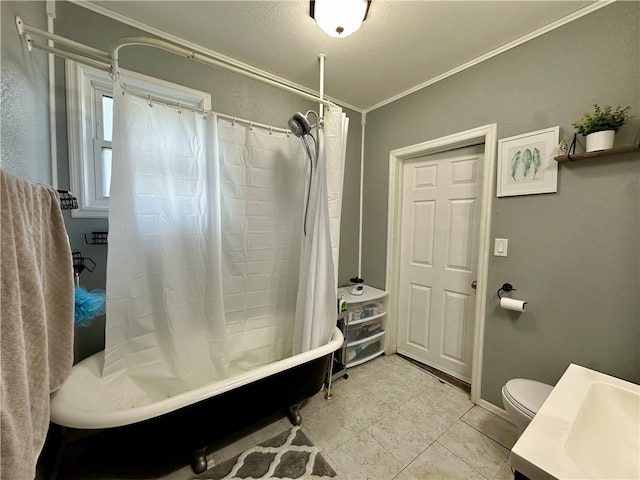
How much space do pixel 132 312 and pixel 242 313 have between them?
622 mm

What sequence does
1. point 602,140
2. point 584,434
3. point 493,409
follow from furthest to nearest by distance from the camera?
point 493,409, point 602,140, point 584,434

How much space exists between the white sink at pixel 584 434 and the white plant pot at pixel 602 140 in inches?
42.4

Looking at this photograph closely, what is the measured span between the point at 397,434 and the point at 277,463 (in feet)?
2.41

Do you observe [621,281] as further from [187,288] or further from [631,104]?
[187,288]

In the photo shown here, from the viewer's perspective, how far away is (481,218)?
1.77m

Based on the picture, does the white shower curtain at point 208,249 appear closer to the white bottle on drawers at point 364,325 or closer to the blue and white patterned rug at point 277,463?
the blue and white patterned rug at point 277,463

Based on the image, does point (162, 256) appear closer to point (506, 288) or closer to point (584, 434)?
point (584, 434)

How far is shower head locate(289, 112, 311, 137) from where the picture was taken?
147 centimetres

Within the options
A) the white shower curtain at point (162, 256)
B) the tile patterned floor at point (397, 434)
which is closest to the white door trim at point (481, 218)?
the tile patterned floor at point (397, 434)

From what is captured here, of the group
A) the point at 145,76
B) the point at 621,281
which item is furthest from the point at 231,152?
the point at 621,281

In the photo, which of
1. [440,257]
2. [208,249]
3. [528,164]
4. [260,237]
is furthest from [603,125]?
[208,249]

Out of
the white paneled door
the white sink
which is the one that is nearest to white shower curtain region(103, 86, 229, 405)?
the white sink

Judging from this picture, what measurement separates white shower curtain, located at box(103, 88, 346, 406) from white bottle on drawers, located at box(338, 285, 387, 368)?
561 millimetres

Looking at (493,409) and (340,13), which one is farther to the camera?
(493,409)
